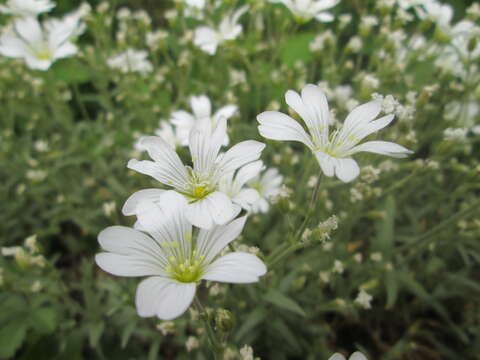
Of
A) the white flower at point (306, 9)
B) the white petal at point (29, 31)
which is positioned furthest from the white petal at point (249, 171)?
the white petal at point (29, 31)

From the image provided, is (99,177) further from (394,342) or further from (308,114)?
(394,342)

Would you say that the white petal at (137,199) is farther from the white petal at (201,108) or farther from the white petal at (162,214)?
the white petal at (201,108)

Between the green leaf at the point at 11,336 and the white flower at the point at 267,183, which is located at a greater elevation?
the white flower at the point at 267,183

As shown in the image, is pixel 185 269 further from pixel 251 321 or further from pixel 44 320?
pixel 44 320

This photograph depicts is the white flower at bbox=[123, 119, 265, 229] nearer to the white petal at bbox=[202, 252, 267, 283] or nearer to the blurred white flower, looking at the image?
the white petal at bbox=[202, 252, 267, 283]

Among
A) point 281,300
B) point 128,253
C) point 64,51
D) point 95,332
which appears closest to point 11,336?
point 95,332

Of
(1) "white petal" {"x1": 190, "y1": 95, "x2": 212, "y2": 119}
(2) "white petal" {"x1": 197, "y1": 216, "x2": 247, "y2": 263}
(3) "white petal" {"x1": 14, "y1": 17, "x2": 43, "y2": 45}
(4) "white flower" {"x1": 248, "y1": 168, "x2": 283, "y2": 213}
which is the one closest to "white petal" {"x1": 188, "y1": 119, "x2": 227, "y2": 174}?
(2) "white petal" {"x1": 197, "y1": 216, "x2": 247, "y2": 263}

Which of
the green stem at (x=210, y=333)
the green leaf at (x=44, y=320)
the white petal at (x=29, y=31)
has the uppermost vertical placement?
the white petal at (x=29, y=31)
